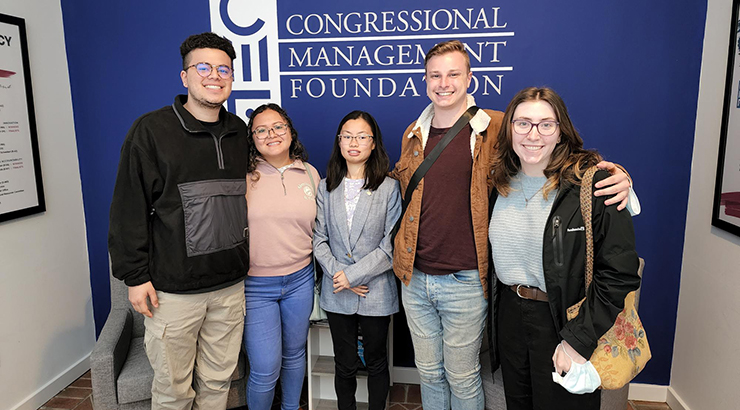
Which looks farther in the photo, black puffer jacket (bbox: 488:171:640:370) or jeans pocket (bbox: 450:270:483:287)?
jeans pocket (bbox: 450:270:483:287)

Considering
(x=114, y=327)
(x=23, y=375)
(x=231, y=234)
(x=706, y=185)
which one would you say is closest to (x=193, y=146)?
(x=231, y=234)

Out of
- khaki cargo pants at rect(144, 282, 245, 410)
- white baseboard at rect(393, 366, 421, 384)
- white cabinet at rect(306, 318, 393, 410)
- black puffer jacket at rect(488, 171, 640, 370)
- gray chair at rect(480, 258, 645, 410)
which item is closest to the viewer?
black puffer jacket at rect(488, 171, 640, 370)

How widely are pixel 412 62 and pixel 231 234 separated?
60.6 inches

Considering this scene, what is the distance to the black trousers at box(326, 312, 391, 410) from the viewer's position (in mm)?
2279

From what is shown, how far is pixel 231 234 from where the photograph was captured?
207cm

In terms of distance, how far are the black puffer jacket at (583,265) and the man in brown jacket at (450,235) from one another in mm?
387

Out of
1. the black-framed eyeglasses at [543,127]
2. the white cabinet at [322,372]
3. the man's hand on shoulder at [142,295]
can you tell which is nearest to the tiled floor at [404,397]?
the white cabinet at [322,372]

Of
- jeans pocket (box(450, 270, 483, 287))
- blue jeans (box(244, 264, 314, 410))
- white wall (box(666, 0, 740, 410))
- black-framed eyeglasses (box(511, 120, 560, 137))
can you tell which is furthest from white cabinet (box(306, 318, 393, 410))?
white wall (box(666, 0, 740, 410))

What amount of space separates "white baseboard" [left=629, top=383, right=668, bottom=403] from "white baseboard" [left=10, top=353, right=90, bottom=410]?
3.69 metres

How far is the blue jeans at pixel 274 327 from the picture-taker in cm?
226

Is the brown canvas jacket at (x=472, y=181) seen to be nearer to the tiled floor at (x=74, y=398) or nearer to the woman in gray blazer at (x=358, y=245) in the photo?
the woman in gray blazer at (x=358, y=245)

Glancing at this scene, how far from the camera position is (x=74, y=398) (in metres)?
2.93

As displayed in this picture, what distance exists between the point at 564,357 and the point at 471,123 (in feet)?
3.26

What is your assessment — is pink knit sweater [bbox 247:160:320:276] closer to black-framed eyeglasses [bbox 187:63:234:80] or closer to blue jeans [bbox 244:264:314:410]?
blue jeans [bbox 244:264:314:410]
